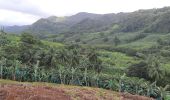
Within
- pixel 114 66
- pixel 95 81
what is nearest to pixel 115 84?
pixel 95 81

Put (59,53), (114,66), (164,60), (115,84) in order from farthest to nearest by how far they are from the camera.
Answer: (164,60)
(114,66)
(59,53)
(115,84)

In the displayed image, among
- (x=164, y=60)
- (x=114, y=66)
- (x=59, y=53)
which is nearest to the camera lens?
(x=59, y=53)

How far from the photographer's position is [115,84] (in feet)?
356

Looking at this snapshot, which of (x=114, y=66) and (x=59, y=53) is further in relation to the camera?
(x=114, y=66)

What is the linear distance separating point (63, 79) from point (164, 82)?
1611 inches

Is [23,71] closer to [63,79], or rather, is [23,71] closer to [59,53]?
[63,79]

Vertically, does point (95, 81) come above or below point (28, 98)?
below

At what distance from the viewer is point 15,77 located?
111 meters

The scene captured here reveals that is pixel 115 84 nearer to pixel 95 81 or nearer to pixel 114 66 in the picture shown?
pixel 95 81

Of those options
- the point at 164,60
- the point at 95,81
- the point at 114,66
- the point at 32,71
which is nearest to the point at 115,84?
the point at 95,81

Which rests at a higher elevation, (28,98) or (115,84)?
(28,98)

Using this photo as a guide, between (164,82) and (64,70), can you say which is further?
(164,82)

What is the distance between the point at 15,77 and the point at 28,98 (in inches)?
2641

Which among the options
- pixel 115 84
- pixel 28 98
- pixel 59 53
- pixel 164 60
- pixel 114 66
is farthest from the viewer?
pixel 164 60
